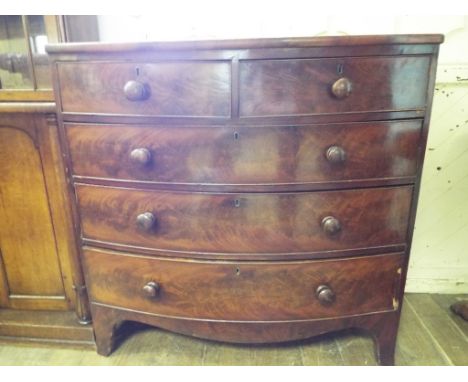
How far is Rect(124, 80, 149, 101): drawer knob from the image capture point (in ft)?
2.98

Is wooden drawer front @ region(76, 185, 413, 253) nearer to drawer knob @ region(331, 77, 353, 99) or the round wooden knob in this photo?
the round wooden knob

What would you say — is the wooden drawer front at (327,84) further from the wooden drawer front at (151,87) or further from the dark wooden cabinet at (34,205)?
the dark wooden cabinet at (34,205)

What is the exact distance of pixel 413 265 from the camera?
1.62 m

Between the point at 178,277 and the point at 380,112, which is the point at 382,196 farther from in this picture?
the point at 178,277

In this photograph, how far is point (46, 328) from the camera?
4.32ft

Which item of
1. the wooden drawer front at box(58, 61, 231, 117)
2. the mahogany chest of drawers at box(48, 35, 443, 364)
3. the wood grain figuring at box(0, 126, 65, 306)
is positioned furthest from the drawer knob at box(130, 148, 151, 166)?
the wood grain figuring at box(0, 126, 65, 306)

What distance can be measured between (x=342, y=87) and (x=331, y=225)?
1.23 ft

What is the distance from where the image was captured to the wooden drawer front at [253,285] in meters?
1.05

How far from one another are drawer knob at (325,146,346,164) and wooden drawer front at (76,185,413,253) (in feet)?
0.34

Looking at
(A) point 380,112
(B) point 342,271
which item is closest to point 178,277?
(B) point 342,271

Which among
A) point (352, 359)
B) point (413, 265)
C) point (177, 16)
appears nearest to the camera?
point (352, 359)

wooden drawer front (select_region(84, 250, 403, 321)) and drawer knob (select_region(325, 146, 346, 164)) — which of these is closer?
drawer knob (select_region(325, 146, 346, 164))

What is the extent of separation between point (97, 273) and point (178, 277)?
284 millimetres

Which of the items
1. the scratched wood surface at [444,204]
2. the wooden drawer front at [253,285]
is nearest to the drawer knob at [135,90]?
the wooden drawer front at [253,285]
